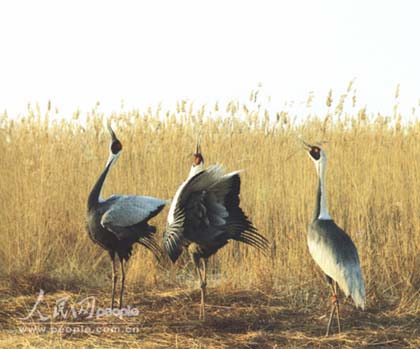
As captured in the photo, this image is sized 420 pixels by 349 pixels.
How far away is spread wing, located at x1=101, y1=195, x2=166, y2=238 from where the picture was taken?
4.59 m

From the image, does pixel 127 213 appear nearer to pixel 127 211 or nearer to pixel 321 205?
pixel 127 211

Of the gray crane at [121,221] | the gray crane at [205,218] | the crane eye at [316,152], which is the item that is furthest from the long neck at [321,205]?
the gray crane at [121,221]

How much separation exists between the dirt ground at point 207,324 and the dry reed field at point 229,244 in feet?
0.04

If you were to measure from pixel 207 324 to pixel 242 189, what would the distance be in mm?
2848

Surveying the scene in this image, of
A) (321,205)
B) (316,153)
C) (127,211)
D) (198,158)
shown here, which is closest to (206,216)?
(198,158)

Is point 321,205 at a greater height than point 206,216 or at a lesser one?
greater

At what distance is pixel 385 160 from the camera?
7.52 meters

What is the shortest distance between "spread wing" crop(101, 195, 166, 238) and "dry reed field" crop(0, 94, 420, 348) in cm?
63

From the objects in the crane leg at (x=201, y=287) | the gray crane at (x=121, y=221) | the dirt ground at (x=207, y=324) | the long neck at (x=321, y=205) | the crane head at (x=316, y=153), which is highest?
the crane head at (x=316, y=153)

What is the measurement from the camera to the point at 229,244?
5859mm

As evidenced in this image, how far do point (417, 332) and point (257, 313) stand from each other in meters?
1.07

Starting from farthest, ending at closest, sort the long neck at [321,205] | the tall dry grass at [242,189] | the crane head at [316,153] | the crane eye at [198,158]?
the tall dry grass at [242,189] < the crane eye at [198,158] < the crane head at [316,153] < the long neck at [321,205]

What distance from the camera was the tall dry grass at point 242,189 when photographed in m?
5.35

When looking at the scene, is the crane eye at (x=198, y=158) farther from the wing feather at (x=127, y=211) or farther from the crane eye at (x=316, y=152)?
the crane eye at (x=316, y=152)
